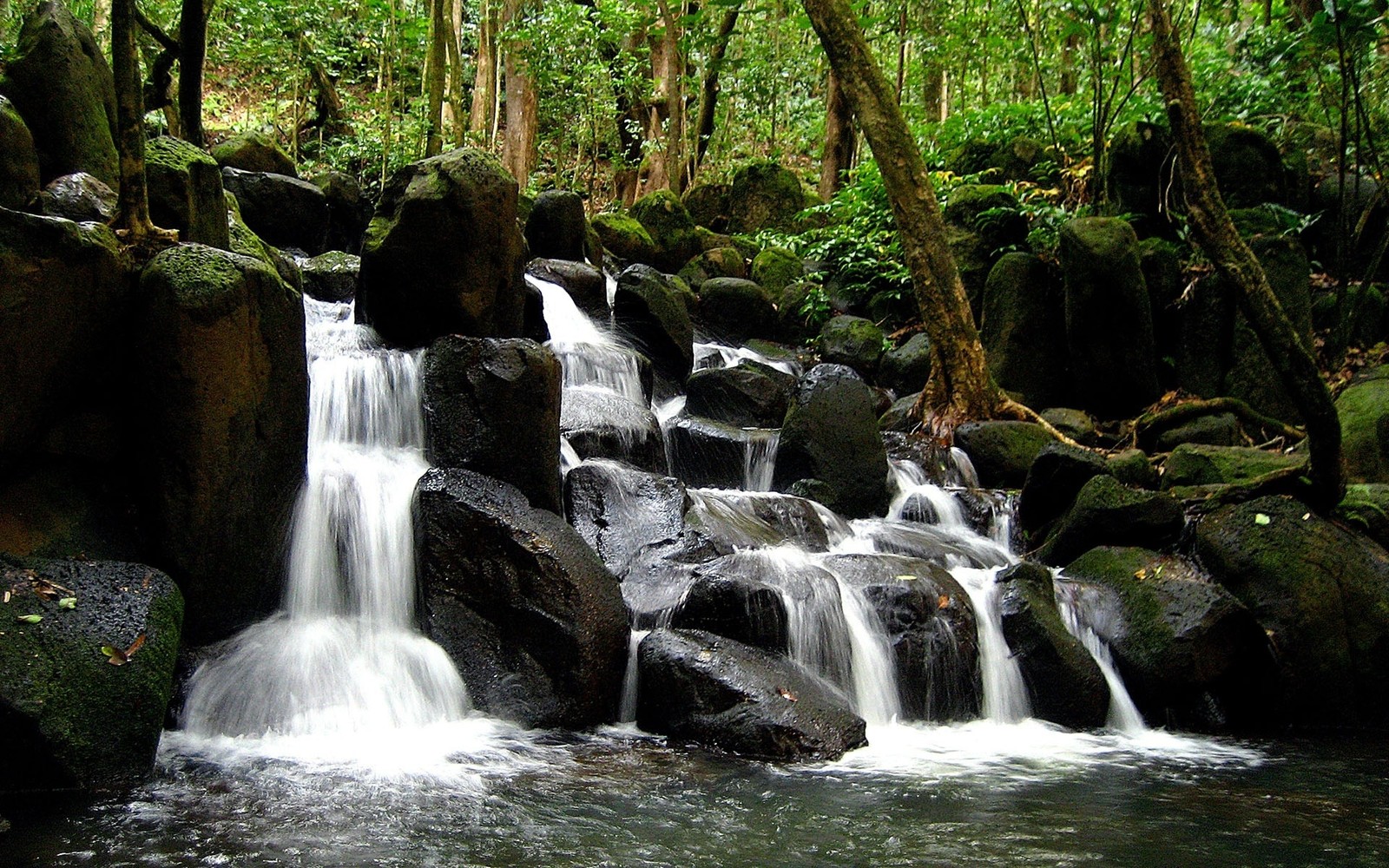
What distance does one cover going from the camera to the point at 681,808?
14.4 ft

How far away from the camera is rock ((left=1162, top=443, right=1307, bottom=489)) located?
842cm

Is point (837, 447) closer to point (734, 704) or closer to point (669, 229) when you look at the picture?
point (734, 704)

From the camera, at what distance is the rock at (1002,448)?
10016mm

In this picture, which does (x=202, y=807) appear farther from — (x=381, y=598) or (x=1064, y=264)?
(x=1064, y=264)

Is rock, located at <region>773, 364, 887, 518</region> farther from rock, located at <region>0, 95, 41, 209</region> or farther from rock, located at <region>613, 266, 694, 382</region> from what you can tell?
rock, located at <region>0, 95, 41, 209</region>

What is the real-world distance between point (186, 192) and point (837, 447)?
18.3 feet

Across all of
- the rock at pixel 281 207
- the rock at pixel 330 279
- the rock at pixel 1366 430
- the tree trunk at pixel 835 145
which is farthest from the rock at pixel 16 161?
the tree trunk at pixel 835 145

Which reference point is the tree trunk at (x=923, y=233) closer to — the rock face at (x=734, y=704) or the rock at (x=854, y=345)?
the rock at (x=854, y=345)

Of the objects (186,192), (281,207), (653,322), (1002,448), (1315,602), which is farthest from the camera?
(281,207)

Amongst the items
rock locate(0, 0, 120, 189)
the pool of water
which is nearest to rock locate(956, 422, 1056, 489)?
the pool of water

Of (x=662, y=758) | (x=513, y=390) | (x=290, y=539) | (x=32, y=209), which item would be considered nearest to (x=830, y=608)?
(x=662, y=758)

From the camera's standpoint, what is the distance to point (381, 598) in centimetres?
629

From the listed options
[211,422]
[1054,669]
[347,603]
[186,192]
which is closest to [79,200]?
[186,192]

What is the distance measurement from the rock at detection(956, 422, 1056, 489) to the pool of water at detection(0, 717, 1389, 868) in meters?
4.44
